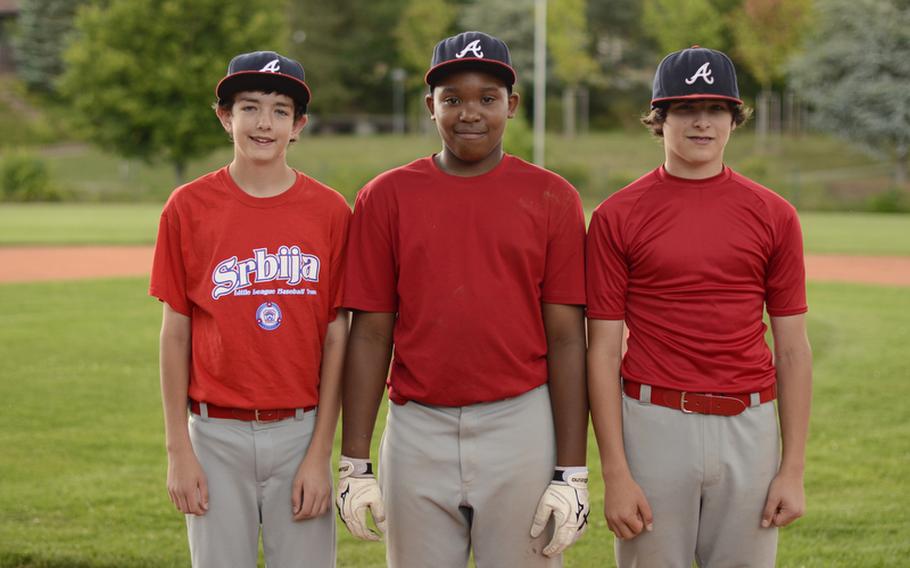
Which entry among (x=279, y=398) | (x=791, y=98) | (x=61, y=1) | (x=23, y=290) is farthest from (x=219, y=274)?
(x=61, y=1)

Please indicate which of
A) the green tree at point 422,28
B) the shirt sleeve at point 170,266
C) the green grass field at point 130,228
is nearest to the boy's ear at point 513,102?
the shirt sleeve at point 170,266

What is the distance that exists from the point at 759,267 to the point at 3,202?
36.0 m

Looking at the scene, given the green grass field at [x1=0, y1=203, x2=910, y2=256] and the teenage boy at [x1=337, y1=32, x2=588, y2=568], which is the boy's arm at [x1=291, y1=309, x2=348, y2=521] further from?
the green grass field at [x1=0, y1=203, x2=910, y2=256]

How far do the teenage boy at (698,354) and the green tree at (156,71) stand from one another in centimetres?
4042

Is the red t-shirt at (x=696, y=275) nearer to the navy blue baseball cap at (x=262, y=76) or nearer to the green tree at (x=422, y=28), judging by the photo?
the navy blue baseball cap at (x=262, y=76)

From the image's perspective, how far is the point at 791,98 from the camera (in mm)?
51875

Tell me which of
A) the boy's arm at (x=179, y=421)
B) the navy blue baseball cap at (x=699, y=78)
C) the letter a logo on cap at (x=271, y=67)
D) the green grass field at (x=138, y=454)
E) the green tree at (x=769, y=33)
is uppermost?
the green tree at (x=769, y=33)

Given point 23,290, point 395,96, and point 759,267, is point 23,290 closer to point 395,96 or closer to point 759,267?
point 759,267

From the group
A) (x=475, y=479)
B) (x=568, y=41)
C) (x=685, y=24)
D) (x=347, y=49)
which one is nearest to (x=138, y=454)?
(x=475, y=479)

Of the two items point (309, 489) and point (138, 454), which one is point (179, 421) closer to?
point (309, 489)

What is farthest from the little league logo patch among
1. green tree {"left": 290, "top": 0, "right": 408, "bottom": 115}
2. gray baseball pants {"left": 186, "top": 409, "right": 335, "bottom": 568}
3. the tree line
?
green tree {"left": 290, "top": 0, "right": 408, "bottom": 115}

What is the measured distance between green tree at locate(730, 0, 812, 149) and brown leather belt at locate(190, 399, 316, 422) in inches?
1830

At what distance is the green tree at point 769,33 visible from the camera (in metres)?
46.8

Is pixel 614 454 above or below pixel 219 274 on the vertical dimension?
below
